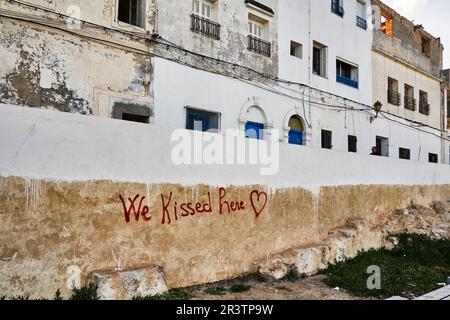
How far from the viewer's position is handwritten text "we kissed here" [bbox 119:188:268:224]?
552cm

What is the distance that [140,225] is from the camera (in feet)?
18.3

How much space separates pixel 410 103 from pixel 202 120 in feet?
43.6

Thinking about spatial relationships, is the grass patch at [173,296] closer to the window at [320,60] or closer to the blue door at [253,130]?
the blue door at [253,130]

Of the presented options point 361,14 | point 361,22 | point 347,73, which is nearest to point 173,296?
point 347,73

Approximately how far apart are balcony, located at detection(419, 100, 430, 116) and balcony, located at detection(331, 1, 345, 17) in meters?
8.09

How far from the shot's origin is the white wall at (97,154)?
450cm

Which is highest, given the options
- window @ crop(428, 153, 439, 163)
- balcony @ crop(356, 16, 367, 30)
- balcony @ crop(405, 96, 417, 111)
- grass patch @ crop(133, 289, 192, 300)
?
balcony @ crop(356, 16, 367, 30)

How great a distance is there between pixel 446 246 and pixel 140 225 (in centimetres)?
840

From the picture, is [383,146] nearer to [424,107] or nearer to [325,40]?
[424,107]

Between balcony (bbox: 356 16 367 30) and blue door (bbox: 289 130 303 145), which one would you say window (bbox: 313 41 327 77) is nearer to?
blue door (bbox: 289 130 303 145)

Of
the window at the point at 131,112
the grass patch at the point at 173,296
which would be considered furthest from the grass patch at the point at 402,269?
the window at the point at 131,112

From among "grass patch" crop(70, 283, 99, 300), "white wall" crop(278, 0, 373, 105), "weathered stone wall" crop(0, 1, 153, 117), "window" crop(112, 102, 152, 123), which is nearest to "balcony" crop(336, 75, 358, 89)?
"white wall" crop(278, 0, 373, 105)

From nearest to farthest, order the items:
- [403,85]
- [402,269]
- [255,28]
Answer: [402,269] < [255,28] < [403,85]

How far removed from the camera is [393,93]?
19312 mm
